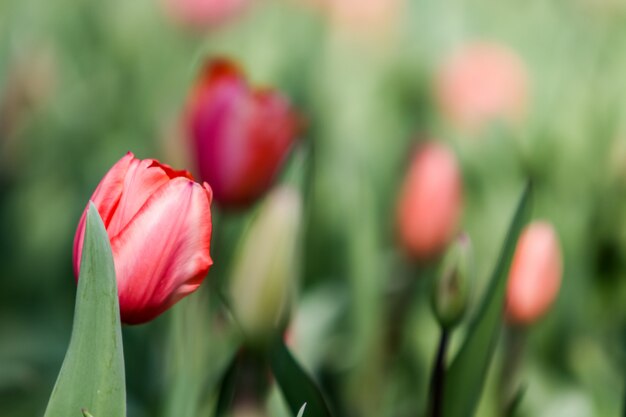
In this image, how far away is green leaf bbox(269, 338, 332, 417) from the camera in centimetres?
59

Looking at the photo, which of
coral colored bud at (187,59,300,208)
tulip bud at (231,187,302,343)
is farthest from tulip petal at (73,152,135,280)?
coral colored bud at (187,59,300,208)

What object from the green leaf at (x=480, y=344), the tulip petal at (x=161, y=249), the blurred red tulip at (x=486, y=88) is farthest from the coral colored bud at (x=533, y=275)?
the blurred red tulip at (x=486, y=88)

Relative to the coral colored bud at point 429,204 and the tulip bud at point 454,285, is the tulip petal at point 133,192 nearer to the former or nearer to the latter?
the tulip bud at point 454,285

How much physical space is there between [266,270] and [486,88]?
1.07 metres

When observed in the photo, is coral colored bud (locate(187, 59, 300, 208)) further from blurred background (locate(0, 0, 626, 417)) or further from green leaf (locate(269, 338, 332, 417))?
green leaf (locate(269, 338, 332, 417))

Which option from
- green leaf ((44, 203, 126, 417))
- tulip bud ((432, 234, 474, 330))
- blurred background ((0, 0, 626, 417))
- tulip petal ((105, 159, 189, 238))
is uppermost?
tulip petal ((105, 159, 189, 238))

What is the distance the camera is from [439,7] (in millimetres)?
2506

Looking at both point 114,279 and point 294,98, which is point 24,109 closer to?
point 294,98

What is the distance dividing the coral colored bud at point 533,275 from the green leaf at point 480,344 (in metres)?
0.14

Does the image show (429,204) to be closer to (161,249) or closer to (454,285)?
(454,285)

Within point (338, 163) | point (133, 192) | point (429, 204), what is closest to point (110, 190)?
point (133, 192)

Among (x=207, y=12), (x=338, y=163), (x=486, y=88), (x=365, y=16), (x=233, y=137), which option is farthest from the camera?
(x=365, y=16)

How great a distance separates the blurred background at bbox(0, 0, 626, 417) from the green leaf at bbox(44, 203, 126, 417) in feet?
0.51

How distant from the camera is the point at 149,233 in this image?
514mm
